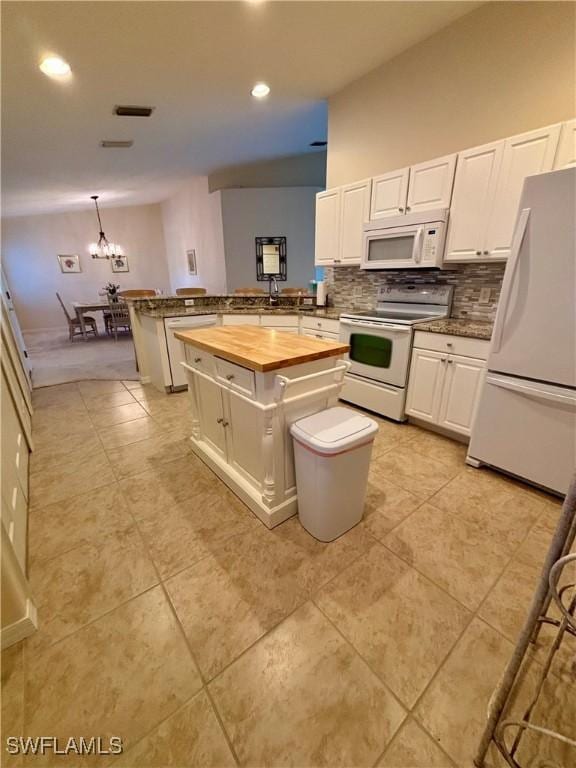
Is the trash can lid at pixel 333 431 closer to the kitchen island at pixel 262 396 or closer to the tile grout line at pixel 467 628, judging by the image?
the kitchen island at pixel 262 396

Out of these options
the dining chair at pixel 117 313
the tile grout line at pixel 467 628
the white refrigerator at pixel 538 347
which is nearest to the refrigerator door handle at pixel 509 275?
the white refrigerator at pixel 538 347

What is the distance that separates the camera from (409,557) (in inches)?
59.1

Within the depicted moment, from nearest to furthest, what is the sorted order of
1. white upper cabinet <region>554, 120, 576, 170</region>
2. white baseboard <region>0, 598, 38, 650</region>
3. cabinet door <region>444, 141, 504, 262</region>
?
white baseboard <region>0, 598, 38, 650</region> < white upper cabinet <region>554, 120, 576, 170</region> < cabinet door <region>444, 141, 504, 262</region>

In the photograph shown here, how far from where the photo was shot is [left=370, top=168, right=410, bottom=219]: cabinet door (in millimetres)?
2609

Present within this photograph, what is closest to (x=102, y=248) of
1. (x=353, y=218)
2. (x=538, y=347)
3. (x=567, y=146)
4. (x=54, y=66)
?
(x=54, y=66)

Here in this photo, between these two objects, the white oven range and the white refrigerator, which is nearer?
the white refrigerator

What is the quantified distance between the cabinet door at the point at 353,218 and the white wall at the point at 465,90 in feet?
0.86


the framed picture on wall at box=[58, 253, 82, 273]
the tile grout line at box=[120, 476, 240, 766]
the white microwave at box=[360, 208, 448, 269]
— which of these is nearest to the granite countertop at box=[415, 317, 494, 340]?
the white microwave at box=[360, 208, 448, 269]

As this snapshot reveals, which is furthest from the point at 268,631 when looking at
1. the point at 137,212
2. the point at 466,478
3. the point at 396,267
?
the point at 137,212

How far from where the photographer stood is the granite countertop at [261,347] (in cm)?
143

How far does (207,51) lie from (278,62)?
22.7 inches

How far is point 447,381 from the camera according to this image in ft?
7.70

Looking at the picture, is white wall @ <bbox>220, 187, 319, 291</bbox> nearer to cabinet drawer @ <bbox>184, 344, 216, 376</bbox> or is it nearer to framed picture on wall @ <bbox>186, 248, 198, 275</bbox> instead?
framed picture on wall @ <bbox>186, 248, 198, 275</bbox>

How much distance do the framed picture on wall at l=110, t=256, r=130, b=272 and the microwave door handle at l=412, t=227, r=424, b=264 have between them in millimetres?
7935
